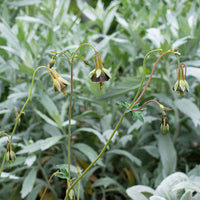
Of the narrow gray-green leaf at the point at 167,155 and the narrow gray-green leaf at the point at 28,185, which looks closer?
the narrow gray-green leaf at the point at 28,185

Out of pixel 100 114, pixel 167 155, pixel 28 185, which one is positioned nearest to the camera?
pixel 28 185

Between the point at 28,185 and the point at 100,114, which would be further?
the point at 100,114

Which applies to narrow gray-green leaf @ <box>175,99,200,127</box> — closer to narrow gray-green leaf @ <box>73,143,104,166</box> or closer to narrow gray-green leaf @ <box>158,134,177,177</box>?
narrow gray-green leaf @ <box>158,134,177,177</box>

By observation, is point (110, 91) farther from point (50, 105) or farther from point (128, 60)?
point (128, 60)

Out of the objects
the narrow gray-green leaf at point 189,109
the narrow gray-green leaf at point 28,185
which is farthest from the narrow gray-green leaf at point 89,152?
the narrow gray-green leaf at point 189,109

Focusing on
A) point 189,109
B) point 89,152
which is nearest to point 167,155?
point 189,109

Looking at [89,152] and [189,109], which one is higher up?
[189,109]

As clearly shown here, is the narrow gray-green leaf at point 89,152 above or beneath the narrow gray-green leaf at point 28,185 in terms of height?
above

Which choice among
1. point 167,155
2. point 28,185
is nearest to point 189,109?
point 167,155

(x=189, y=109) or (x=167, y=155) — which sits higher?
(x=189, y=109)

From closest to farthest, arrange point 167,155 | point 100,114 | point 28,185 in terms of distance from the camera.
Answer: point 28,185
point 167,155
point 100,114

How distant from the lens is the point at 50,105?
112 cm

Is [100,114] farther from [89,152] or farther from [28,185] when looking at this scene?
[28,185]

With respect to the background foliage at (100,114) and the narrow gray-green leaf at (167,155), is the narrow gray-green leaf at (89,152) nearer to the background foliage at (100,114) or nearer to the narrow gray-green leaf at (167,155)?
the background foliage at (100,114)
